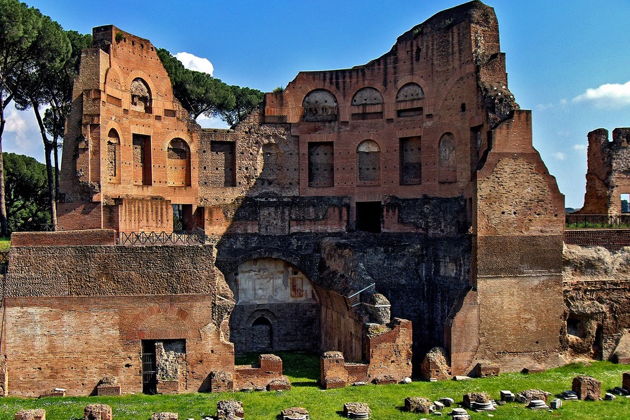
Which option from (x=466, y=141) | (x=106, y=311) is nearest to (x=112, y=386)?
(x=106, y=311)

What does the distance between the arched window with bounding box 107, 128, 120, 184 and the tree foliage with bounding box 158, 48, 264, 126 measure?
10.8 metres

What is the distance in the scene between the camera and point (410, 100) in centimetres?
2548

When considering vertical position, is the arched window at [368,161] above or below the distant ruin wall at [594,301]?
above

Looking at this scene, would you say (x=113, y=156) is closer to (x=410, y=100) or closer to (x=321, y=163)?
(x=321, y=163)

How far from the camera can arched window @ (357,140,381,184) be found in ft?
86.0

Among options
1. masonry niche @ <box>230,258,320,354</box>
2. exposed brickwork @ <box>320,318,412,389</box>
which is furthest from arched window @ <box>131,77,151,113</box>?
exposed brickwork @ <box>320,318,412,389</box>

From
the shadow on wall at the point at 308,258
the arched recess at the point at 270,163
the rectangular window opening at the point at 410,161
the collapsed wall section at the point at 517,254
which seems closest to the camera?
the collapsed wall section at the point at 517,254

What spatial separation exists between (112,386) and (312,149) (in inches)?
533

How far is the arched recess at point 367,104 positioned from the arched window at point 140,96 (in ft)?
27.5

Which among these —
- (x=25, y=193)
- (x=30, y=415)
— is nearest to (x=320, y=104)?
(x=30, y=415)

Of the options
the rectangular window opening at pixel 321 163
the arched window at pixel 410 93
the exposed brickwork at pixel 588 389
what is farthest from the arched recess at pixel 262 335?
the exposed brickwork at pixel 588 389

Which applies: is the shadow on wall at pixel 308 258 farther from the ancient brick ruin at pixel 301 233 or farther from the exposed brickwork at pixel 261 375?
the exposed brickwork at pixel 261 375

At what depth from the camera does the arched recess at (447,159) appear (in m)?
23.8

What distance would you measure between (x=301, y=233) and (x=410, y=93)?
7.31 metres
